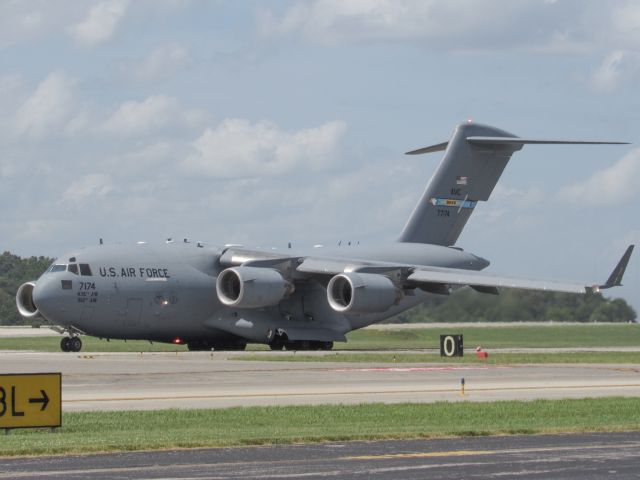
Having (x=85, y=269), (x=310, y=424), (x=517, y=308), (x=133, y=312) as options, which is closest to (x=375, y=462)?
(x=310, y=424)

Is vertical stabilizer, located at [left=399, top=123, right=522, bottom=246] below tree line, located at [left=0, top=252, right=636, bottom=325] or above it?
above

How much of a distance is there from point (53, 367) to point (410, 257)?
68.1ft

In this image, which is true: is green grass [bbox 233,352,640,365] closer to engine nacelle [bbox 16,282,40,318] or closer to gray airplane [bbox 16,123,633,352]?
gray airplane [bbox 16,123,633,352]

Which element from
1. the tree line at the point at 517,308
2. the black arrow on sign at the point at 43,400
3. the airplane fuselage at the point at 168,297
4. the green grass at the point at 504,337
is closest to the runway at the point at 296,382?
the black arrow on sign at the point at 43,400

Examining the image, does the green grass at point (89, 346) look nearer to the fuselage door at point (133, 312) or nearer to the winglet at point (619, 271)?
the fuselage door at point (133, 312)

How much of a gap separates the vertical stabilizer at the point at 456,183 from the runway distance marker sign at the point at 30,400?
38.2 m

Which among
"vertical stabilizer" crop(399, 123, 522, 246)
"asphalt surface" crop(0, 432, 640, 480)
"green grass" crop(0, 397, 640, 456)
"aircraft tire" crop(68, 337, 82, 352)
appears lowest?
"asphalt surface" crop(0, 432, 640, 480)

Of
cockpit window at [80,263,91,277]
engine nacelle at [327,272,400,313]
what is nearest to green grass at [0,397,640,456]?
engine nacelle at [327,272,400,313]

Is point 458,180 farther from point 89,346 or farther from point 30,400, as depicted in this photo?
point 30,400

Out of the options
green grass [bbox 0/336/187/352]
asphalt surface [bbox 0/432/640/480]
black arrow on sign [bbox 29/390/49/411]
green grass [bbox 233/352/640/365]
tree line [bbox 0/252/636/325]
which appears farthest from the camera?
tree line [bbox 0/252/636/325]

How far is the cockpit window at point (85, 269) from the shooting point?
48.9 metres

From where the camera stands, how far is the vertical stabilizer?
5769 centimetres

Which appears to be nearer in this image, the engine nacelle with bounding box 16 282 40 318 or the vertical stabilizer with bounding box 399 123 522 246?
the engine nacelle with bounding box 16 282 40 318

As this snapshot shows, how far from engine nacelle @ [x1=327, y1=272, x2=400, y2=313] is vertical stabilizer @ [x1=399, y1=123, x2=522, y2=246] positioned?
302 inches
